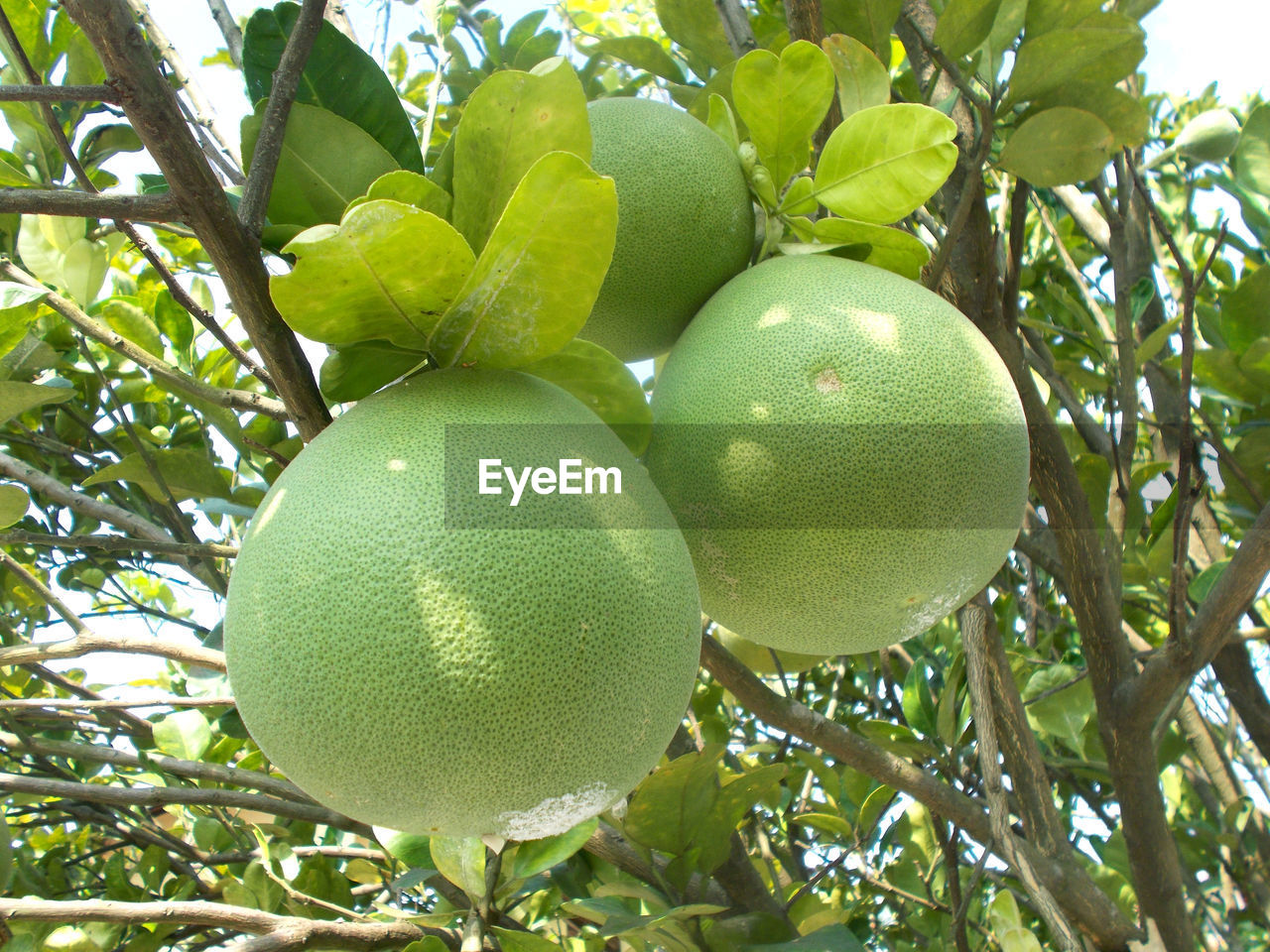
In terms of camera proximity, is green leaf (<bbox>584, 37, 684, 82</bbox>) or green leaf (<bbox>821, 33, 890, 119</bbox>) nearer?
green leaf (<bbox>821, 33, 890, 119</bbox>)

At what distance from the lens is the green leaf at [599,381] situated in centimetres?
80

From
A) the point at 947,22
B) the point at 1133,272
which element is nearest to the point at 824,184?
the point at 947,22

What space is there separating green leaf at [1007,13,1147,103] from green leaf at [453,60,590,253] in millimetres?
596

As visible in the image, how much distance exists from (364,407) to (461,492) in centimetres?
13

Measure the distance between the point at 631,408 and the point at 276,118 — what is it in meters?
0.34

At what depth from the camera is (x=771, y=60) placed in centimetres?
91

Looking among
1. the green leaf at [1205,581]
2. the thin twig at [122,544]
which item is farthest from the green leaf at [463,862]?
the green leaf at [1205,581]

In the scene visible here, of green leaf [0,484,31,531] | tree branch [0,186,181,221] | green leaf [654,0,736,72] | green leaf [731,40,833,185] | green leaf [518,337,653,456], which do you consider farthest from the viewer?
green leaf [654,0,736,72]

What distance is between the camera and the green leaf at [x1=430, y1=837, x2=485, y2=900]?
1091 millimetres

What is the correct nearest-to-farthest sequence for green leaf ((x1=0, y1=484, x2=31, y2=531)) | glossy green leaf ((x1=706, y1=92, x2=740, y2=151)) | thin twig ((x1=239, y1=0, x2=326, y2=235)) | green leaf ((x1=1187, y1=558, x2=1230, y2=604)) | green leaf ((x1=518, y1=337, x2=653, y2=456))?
1. thin twig ((x1=239, y1=0, x2=326, y2=235))
2. green leaf ((x1=518, y1=337, x2=653, y2=456))
3. glossy green leaf ((x1=706, y1=92, x2=740, y2=151))
4. green leaf ((x1=0, y1=484, x2=31, y2=531))
5. green leaf ((x1=1187, y1=558, x2=1230, y2=604))

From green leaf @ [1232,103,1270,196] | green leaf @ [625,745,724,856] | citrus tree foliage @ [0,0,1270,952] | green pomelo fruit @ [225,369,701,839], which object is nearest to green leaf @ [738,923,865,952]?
citrus tree foliage @ [0,0,1270,952]

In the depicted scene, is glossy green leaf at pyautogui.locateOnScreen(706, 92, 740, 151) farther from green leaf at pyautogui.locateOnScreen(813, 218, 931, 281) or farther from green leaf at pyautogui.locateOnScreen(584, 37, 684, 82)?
green leaf at pyautogui.locateOnScreen(584, 37, 684, 82)

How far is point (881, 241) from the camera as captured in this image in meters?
0.92

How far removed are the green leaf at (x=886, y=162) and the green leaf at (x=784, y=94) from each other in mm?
54
